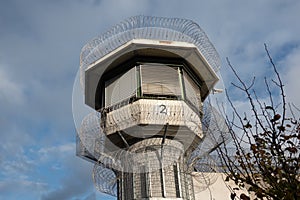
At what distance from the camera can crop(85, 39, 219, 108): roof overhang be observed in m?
11.5

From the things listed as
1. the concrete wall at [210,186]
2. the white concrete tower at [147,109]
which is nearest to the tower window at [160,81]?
the white concrete tower at [147,109]

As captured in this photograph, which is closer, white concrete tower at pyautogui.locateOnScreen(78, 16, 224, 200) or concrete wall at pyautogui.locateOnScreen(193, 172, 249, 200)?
white concrete tower at pyautogui.locateOnScreen(78, 16, 224, 200)

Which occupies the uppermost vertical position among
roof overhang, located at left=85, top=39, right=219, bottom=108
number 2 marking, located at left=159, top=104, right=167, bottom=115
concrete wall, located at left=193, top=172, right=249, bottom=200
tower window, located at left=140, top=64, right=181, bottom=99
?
roof overhang, located at left=85, top=39, right=219, bottom=108

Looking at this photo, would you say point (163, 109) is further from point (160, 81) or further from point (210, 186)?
point (210, 186)

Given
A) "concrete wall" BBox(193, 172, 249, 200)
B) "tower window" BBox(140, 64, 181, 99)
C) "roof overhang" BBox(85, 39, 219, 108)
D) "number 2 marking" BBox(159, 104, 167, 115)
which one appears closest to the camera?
"number 2 marking" BBox(159, 104, 167, 115)

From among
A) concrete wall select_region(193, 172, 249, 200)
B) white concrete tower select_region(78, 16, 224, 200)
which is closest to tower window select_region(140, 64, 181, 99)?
white concrete tower select_region(78, 16, 224, 200)

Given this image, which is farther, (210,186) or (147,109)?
(210,186)

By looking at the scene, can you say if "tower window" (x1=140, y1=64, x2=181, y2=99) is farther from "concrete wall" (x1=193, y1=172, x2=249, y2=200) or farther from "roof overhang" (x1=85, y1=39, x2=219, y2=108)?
"concrete wall" (x1=193, y1=172, x2=249, y2=200)

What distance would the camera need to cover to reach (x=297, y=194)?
377 cm

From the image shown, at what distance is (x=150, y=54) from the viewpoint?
12016mm

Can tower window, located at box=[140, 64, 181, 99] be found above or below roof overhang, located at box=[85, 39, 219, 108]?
below

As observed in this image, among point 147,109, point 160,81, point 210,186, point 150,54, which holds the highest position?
point 150,54

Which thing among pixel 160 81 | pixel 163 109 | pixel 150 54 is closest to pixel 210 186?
pixel 163 109

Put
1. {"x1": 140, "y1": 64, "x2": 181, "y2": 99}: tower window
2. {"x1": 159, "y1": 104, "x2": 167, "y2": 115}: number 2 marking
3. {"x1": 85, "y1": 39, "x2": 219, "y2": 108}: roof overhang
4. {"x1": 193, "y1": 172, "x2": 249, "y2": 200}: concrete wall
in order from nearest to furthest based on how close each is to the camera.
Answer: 1. {"x1": 159, "y1": 104, "x2": 167, "y2": 115}: number 2 marking
2. {"x1": 85, "y1": 39, "x2": 219, "y2": 108}: roof overhang
3. {"x1": 140, "y1": 64, "x2": 181, "y2": 99}: tower window
4. {"x1": 193, "y1": 172, "x2": 249, "y2": 200}: concrete wall
